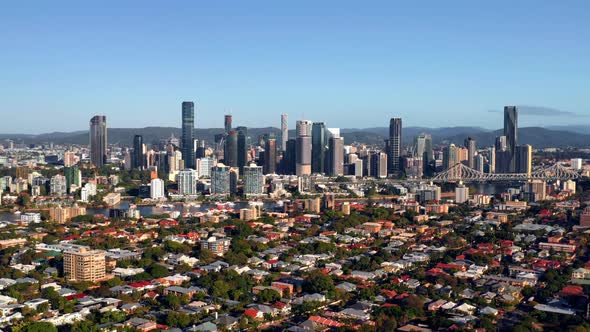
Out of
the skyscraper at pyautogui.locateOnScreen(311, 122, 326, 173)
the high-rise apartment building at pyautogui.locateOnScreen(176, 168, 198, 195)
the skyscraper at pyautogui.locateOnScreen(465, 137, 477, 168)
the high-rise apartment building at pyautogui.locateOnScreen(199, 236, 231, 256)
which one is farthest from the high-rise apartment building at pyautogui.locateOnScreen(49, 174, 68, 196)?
the skyscraper at pyautogui.locateOnScreen(465, 137, 477, 168)

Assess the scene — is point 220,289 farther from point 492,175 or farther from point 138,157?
point 138,157

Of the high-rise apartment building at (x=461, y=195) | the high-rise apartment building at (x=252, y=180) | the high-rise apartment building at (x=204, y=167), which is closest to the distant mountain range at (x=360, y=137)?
the high-rise apartment building at (x=204, y=167)

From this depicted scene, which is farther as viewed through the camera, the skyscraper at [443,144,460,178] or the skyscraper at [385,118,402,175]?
the skyscraper at [385,118,402,175]

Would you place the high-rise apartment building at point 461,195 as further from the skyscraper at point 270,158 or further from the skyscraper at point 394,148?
the skyscraper at point 270,158

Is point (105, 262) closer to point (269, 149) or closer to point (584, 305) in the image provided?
point (584, 305)

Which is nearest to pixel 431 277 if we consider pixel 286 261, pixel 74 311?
pixel 286 261

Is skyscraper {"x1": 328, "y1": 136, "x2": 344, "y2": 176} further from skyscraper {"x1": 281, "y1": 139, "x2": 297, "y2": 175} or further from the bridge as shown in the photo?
the bridge
